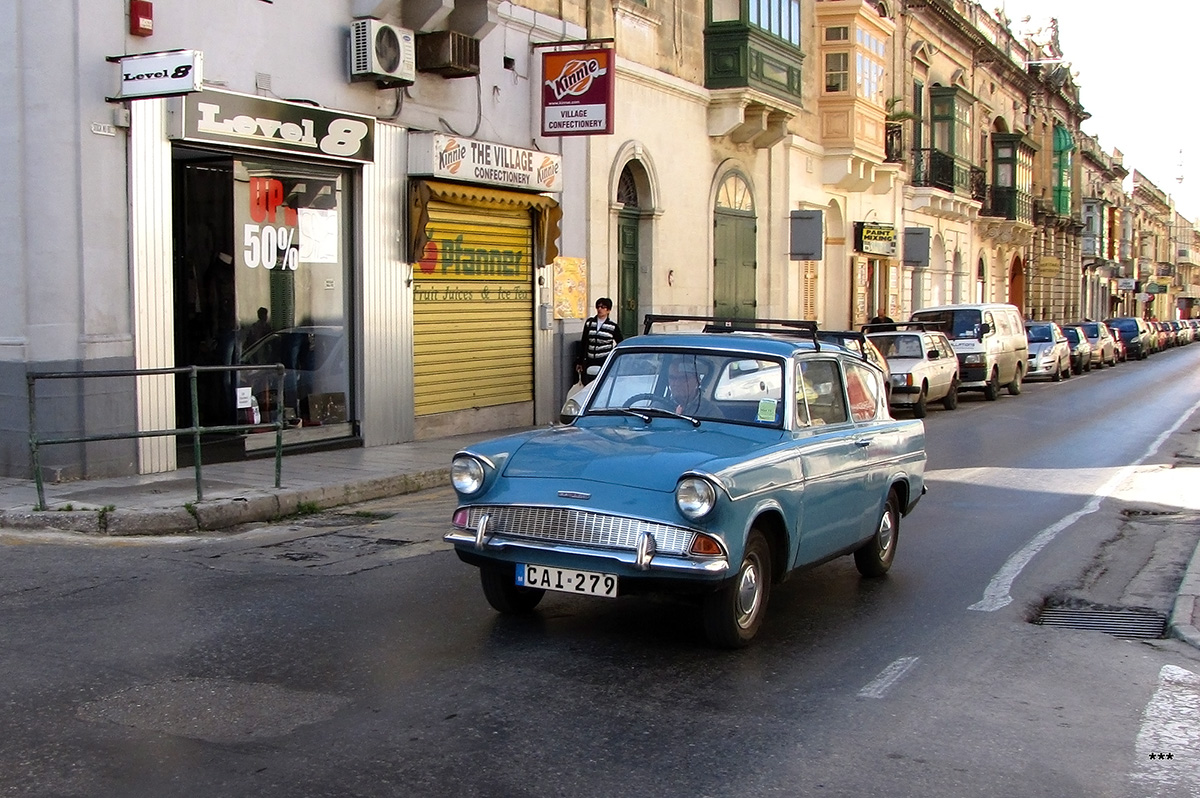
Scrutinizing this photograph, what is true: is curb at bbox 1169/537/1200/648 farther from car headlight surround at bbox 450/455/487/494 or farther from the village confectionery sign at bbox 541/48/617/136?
the village confectionery sign at bbox 541/48/617/136

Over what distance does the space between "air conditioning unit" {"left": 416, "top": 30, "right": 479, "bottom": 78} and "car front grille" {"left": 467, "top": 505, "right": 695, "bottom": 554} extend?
1040 centimetres

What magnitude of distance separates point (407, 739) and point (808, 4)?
2757 centimetres

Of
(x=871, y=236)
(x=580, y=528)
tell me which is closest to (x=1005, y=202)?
(x=871, y=236)

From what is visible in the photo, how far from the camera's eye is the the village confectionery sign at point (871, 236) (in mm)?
33000

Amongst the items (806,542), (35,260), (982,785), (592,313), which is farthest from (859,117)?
(982,785)

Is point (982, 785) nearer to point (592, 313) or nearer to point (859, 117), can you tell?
point (592, 313)

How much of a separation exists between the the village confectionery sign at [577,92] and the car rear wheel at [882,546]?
10141mm

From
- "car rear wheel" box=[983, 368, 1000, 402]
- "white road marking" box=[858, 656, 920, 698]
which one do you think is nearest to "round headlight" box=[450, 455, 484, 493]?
"white road marking" box=[858, 656, 920, 698]

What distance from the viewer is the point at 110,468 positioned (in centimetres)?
1164

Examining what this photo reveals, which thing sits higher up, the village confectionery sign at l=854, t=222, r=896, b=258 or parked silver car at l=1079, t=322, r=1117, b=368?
the village confectionery sign at l=854, t=222, r=896, b=258

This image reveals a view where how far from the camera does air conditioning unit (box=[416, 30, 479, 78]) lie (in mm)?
15492

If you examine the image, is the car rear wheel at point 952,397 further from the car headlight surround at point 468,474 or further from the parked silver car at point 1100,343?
the parked silver car at point 1100,343

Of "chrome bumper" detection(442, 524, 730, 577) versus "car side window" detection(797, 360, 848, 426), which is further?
"car side window" detection(797, 360, 848, 426)

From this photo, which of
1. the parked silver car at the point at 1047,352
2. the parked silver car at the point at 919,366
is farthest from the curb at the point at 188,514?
the parked silver car at the point at 1047,352
